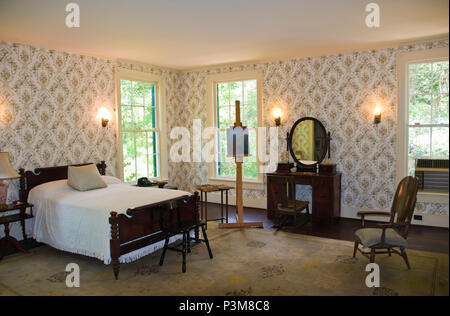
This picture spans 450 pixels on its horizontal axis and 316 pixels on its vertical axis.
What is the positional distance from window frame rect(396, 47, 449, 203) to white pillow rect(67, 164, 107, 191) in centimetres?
457

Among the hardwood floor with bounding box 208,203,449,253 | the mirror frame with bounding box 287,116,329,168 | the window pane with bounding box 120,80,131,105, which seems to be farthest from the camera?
the window pane with bounding box 120,80,131,105

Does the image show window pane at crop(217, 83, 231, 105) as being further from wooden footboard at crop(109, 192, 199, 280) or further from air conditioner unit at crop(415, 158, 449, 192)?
air conditioner unit at crop(415, 158, 449, 192)

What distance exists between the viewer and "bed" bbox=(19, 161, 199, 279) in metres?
3.87

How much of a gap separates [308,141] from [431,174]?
197 centimetres

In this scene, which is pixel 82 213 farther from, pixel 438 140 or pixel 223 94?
pixel 438 140

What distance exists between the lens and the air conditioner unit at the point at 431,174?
5344mm

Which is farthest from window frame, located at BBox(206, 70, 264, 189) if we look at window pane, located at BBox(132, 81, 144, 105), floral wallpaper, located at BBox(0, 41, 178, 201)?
floral wallpaper, located at BBox(0, 41, 178, 201)

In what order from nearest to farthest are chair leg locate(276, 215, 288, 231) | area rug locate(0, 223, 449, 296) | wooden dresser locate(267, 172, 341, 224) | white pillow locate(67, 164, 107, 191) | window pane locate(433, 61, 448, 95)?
1. area rug locate(0, 223, 449, 296)
2. white pillow locate(67, 164, 107, 191)
3. window pane locate(433, 61, 448, 95)
4. chair leg locate(276, 215, 288, 231)
5. wooden dresser locate(267, 172, 341, 224)

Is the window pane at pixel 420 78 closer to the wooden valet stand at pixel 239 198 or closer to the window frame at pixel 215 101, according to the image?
the window frame at pixel 215 101

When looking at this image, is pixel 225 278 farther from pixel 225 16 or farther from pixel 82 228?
pixel 225 16

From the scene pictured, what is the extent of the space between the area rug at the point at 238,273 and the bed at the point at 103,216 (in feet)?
0.65

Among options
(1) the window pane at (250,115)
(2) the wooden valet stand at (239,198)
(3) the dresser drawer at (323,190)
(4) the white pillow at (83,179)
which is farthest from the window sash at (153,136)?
(3) the dresser drawer at (323,190)

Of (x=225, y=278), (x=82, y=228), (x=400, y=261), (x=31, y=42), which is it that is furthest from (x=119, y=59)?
(x=400, y=261)

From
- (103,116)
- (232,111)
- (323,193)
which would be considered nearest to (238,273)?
(323,193)
